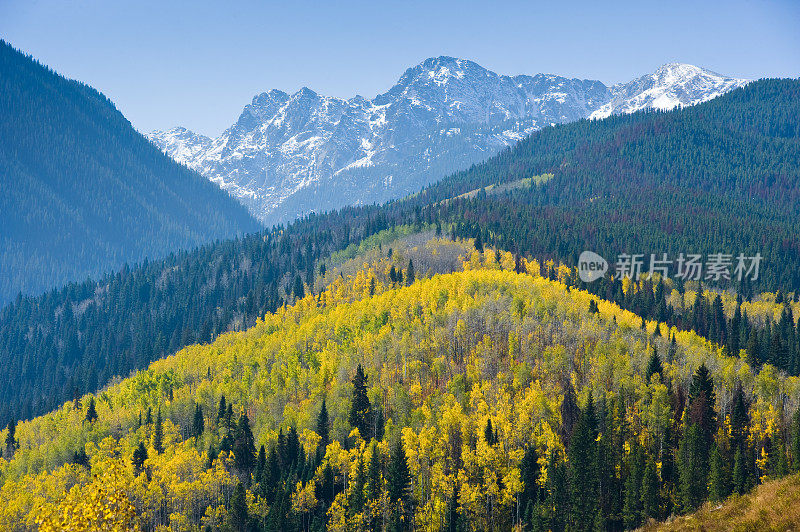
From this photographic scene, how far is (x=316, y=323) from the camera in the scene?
195375 mm

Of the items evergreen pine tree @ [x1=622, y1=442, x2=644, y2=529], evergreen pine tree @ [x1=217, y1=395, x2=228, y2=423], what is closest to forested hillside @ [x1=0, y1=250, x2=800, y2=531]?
evergreen pine tree @ [x1=622, y1=442, x2=644, y2=529]

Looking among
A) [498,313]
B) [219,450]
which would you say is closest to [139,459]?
[219,450]

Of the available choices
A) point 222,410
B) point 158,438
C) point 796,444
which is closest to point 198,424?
point 222,410

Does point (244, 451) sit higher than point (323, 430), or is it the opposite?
point (323, 430)

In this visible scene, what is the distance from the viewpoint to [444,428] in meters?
122

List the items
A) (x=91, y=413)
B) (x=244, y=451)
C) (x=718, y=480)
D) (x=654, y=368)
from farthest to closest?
1. (x=91, y=413)
2. (x=654, y=368)
3. (x=244, y=451)
4. (x=718, y=480)

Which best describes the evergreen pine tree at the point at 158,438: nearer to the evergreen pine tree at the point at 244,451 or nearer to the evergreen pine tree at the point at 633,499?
the evergreen pine tree at the point at 244,451

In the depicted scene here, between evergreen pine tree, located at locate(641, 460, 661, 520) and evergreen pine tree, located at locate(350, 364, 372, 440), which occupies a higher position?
evergreen pine tree, located at locate(350, 364, 372, 440)

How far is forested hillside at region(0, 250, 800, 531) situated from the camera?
10519 cm

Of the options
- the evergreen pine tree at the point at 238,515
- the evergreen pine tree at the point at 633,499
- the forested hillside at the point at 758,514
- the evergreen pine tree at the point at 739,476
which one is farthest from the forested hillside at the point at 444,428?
the forested hillside at the point at 758,514

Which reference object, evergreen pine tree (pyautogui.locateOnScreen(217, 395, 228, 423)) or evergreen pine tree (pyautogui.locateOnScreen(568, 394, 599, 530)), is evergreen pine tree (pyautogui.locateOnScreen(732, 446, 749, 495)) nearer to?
evergreen pine tree (pyautogui.locateOnScreen(568, 394, 599, 530))

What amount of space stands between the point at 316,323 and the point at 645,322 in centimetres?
9555

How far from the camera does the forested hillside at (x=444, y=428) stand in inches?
4141

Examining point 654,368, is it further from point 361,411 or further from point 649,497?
point 361,411
